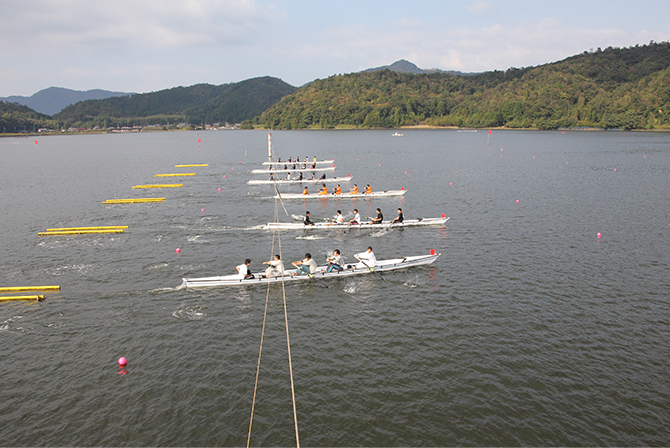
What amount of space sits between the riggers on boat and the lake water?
660 mm

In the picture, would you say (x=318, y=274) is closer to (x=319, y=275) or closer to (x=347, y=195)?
(x=319, y=275)

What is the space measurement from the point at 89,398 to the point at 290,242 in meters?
17.1

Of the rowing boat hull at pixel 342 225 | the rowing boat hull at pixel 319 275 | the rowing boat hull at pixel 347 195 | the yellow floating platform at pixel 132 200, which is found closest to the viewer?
the rowing boat hull at pixel 319 275

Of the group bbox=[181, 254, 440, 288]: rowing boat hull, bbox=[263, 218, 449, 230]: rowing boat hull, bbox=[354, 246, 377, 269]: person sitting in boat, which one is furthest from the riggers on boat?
bbox=[263, 218, 449, 230]: rowing boat hull

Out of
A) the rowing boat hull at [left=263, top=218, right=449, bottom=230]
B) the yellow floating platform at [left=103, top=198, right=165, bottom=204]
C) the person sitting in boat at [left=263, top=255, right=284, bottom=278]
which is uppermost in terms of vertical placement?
the yellow floating platform at [left=103, top=198, right=165, bottom=204]

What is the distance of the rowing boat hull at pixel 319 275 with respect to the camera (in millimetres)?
21438

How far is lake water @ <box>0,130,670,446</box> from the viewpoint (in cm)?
1212

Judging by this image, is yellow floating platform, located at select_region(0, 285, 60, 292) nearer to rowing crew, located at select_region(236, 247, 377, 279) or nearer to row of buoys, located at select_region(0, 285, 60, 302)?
row of buoys, located at select_region(0, 285, 60, 302)

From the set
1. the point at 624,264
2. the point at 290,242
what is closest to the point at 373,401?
the point at 290,242

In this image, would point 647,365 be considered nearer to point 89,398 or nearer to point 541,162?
point 89,398

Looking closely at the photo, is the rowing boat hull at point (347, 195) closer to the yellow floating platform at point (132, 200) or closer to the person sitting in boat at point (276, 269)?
the yellow floating platform at point (132, 200)

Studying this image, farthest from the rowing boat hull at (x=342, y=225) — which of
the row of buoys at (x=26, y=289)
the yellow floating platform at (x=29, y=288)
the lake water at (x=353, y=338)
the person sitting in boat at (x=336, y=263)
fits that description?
the row of buoys at (x=26, y=289)

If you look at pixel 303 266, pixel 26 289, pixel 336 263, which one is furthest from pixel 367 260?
pixel 26 289

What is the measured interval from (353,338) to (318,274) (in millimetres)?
6388
